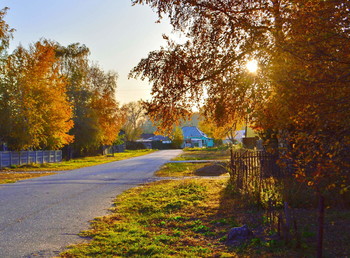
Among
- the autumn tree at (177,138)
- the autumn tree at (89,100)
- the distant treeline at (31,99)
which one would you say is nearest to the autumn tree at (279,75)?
the distant treeline at (31,99)

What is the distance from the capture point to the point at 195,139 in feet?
400

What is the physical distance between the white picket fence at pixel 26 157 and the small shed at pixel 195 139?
76939 mm

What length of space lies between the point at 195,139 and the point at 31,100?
94.5 m

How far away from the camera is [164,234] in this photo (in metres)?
7.36

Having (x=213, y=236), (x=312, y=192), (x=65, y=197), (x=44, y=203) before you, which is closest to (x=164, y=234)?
(x=213, y=236)

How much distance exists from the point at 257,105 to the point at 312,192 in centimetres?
259

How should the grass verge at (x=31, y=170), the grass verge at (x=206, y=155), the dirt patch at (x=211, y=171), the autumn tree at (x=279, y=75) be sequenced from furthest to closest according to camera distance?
the grass verge at (x=206, y=155)
the grass verge at (x=31, y=170)
the dirt patch at (x=211, y=171)
the autumn tree at (x=279, y=75)

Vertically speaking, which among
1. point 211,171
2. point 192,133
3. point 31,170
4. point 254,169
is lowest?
point 31,170

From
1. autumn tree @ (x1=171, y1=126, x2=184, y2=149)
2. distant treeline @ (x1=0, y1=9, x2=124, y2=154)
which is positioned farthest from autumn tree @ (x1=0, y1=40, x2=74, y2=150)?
autumn tree @ (x1=171, y1=126, x2=184, y2=149)

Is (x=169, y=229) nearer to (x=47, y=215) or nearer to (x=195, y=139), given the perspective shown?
(x=47, y=215)

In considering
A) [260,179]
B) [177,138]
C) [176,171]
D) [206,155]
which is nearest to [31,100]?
[176,171]

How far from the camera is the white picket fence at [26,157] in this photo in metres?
29.9

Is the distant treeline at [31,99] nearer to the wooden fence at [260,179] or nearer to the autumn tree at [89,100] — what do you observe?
the autumn tree at [89,100]

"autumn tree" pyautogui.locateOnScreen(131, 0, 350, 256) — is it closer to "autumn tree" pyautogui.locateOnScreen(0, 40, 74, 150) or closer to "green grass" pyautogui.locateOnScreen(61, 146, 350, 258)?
"green grass" pyautogui.locateOnScreen(61, 146, 350, 258)
